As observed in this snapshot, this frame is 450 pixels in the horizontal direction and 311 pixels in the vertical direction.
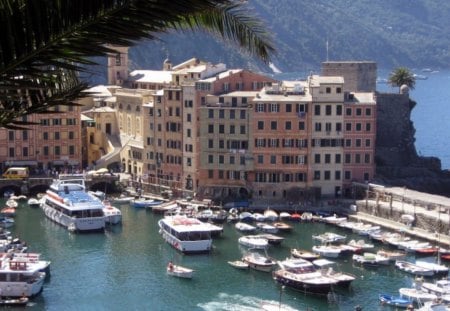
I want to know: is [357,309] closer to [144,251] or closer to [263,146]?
[144,251]

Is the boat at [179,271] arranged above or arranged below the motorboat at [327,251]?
below

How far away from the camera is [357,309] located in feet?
130

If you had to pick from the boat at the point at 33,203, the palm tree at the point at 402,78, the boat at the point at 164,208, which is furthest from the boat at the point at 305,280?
the palm tree at the point at 402,78

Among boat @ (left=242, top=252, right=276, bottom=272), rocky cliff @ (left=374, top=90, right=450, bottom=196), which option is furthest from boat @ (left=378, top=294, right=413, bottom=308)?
rocky cliff @ (left=374, top=90, right=450, bottom=196)

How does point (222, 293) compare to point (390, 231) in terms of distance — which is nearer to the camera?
point (222, 293)

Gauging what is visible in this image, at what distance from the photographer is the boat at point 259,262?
161 ft

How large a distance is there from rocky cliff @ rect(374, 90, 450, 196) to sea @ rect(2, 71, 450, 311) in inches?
550

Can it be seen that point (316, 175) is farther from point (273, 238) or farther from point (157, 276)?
point (157, 276)

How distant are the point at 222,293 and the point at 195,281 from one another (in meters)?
3.00

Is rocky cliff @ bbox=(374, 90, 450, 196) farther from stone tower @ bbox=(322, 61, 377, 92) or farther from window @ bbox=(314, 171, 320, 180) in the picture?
window @ bbox=(314, 171, 320, 180)

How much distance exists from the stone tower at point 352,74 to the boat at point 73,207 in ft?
84.9

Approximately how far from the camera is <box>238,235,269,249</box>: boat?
54.7 metres

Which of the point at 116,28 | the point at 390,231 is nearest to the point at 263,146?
the point at 390,231

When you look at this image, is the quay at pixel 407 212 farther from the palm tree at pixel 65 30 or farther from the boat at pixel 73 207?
→ the palm tree at pixel 65 30
